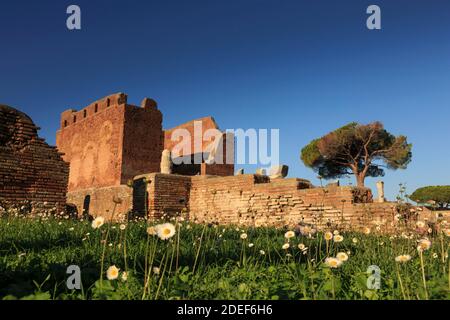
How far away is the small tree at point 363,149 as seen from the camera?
28.1 m

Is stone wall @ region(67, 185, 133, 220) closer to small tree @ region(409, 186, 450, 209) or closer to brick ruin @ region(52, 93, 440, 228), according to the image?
brick ruin @ region(52, 93, 440, 228)

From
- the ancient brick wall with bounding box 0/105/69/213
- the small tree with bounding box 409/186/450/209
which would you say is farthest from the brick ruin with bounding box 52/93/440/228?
the small tree with bounding box 409/186/450/209

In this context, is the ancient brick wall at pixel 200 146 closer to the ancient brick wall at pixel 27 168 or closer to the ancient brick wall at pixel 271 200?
the ancient brick wall at pixel 271 200

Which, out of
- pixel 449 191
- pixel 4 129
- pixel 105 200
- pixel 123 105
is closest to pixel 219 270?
pixel 4 129

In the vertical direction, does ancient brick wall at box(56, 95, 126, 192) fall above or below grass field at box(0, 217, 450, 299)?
above

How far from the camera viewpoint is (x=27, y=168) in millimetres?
10578

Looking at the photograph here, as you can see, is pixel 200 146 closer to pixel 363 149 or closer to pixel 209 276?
pixel 363 149

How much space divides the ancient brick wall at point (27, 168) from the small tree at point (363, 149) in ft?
71.3

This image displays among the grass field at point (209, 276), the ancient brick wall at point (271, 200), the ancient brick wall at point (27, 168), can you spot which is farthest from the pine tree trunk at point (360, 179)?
the grass field at point (209, 276)

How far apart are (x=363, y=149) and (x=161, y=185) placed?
63.9ft

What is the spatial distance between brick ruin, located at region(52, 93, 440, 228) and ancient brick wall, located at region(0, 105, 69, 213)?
1966 mm

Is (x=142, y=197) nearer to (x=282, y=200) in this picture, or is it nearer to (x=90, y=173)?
(x=282, y=200)

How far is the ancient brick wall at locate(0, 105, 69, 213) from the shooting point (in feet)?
33.4

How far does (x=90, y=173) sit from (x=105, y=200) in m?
5.81
